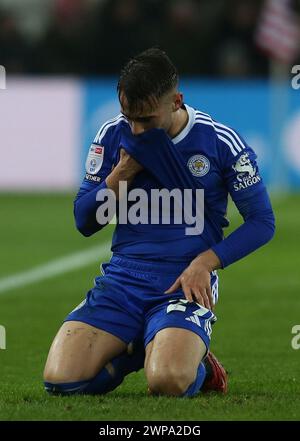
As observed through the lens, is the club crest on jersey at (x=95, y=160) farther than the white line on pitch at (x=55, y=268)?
No

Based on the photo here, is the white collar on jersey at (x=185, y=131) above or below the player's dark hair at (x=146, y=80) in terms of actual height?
below

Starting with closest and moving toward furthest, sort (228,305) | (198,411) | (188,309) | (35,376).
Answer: (198,411) → (188,309) → (35,376) → (228,305)

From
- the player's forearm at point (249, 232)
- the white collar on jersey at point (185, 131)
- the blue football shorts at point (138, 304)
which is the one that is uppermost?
the white collar on jersey at point (185, 131)

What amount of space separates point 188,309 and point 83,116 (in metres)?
13.7

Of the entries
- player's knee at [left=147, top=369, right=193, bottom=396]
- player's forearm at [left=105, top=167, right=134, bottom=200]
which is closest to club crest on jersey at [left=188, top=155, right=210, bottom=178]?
player's forearm at [left=105, top=167, right=134, bottom=200]

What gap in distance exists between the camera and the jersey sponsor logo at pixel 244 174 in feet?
21.5

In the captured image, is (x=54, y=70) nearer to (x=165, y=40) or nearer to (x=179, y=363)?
(x=165, y=40)

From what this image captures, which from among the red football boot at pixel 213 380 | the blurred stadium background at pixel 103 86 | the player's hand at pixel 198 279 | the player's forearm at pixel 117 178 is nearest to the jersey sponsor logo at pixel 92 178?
the player's forearm at pixel 117 178

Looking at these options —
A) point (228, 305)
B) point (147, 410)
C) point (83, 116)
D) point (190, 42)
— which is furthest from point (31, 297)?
point (190, 42)

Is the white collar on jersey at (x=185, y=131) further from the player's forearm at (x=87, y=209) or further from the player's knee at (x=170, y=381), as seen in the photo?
the player's knee at (x=170, y=381)

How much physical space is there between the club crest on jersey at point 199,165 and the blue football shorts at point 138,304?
19.0 inches

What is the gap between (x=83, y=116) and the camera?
20.0 meters

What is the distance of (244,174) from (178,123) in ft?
1.42

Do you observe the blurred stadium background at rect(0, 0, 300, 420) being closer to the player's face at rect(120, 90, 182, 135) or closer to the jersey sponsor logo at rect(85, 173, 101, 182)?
the jersey sponsor logo at rect(85, 173, 101, 182)
